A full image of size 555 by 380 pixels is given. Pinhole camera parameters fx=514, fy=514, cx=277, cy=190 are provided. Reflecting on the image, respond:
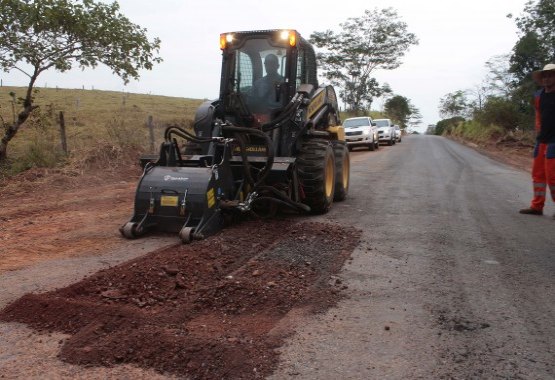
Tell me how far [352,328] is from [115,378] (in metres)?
1.69

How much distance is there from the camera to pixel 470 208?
28.3ft

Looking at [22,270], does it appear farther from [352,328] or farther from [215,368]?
[352,328]

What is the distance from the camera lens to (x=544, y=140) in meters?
7.85

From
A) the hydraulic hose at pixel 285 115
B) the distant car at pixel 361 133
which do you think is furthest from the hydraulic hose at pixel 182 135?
the distant car at pixel 361 133

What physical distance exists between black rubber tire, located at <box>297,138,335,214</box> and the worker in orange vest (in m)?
3.18

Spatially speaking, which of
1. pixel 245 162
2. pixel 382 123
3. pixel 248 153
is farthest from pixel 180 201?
pixel 382 123

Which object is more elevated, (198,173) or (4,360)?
(198,173)

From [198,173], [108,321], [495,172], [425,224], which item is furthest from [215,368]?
[495,172]

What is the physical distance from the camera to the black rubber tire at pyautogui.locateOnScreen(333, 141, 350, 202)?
Answer: 927 centimetres

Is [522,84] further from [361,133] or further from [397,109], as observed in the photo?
[397,109]

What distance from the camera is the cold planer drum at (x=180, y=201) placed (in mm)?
6230

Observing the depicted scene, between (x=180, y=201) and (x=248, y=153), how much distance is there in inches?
59.3

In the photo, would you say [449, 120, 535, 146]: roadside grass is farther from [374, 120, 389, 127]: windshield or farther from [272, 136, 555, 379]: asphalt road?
[272, 136, 555, 379]: asphalt road

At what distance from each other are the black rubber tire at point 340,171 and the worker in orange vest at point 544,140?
9.84 ft
